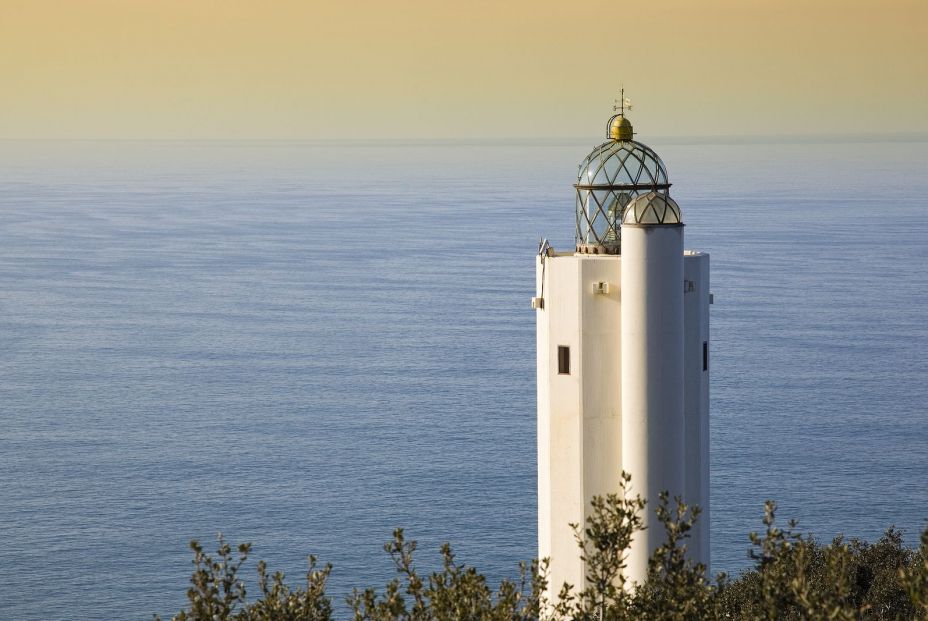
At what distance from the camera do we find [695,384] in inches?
616

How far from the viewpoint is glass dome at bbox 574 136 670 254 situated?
15680mm

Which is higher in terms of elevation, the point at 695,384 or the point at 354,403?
the point at 354,403

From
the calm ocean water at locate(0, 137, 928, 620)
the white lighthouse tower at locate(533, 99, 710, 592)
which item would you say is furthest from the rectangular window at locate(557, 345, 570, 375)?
the calm ocean water at locate(0, 137, 928, 620)

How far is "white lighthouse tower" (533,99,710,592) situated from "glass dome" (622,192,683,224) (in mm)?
14

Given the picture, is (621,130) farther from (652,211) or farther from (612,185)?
(652,211)

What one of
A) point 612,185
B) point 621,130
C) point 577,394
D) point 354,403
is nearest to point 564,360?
point 577,394

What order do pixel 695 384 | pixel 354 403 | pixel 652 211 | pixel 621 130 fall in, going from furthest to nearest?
pixel 354 403
pixel 621 130
pixel 695 384
pixel 652 211

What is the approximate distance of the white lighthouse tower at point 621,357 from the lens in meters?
14.9

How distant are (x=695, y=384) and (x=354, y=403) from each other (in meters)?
48.7

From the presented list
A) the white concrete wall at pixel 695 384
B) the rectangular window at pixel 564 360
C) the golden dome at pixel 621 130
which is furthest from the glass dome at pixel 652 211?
Result: the rectangular window at pixel 564 360

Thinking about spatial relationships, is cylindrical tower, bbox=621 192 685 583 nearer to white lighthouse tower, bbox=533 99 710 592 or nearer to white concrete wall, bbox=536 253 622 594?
white lighthouse tower, bbox=533 99 710 592

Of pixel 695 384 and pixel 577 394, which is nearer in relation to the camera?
pixel 577 394

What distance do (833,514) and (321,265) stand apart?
6669 cm

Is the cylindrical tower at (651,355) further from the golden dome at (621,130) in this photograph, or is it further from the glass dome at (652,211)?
the golden dome at (621,130)
